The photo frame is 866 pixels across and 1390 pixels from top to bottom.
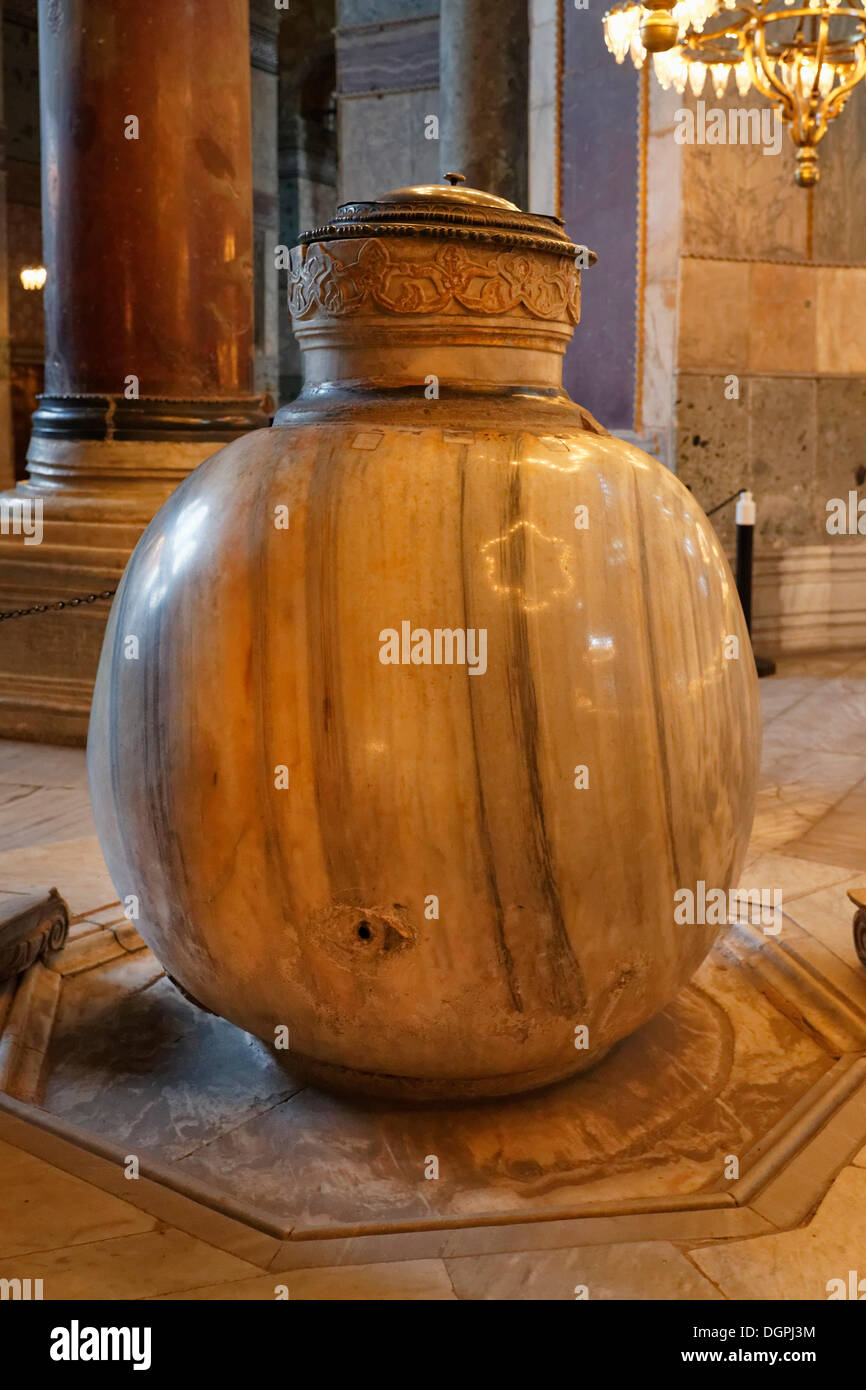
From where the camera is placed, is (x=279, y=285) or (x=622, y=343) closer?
(x=622, y=343)

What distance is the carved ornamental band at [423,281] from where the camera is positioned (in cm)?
265

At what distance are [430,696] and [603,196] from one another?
7023 mm

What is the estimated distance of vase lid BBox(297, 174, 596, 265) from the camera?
263cm

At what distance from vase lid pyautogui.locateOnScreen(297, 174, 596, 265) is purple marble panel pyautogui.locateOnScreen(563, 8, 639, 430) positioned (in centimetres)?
604

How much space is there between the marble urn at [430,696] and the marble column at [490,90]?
309 inches

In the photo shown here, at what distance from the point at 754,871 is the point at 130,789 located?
7.22 feet

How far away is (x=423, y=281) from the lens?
105 inches

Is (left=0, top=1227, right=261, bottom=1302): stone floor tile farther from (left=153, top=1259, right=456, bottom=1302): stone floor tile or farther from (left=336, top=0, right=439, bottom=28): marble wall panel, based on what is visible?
(left=336, top=0, right=439, bottom=28): marble wall panel

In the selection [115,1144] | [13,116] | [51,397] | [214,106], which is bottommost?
[115,1144]

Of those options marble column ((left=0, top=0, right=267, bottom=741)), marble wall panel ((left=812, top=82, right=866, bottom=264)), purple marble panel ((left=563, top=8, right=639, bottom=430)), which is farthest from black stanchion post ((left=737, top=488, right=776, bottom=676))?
marble column ((left=0, top=0, right=267, bottom=741))

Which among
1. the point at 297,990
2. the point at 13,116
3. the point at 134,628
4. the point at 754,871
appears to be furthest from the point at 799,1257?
the point at 13,116

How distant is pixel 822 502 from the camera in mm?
9062

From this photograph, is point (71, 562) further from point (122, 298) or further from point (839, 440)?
point (839, 440)

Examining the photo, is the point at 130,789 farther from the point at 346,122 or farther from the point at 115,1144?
the point at 346,122
